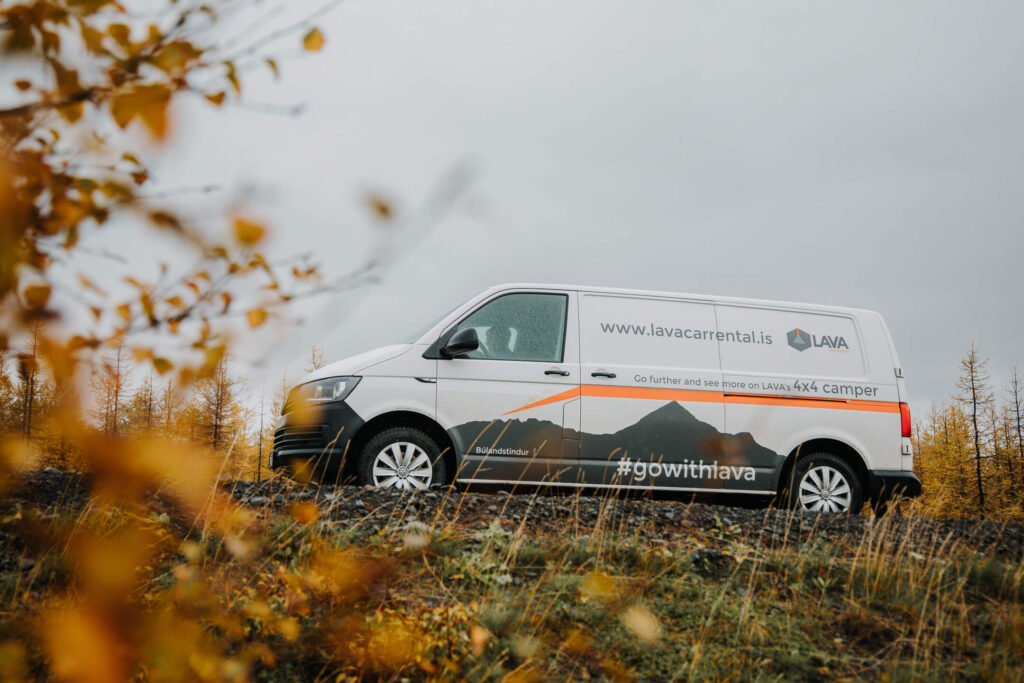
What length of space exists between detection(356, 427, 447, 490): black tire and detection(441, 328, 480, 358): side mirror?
2.16ft

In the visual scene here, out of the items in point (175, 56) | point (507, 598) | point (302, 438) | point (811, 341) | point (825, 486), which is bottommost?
point (507, 598)

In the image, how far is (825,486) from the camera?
6227 mm

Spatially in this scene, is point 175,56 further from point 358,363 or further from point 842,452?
point 842,452

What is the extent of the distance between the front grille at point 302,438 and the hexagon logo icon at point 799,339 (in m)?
4.11

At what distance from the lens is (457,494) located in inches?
203

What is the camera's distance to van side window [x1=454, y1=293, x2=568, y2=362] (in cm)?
591

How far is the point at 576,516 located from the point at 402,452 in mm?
1545

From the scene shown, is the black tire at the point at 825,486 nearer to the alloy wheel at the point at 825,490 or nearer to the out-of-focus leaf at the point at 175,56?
the alloy wheel at the point at 825,490

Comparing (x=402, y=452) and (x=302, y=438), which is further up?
(x=302, y=438)

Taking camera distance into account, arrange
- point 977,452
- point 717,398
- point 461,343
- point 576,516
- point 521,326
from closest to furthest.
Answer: point 576,516, point 461,343, point 521,326, point 717,398, point 977,452

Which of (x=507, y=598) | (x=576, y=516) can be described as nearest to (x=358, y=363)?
(x=576, y=516)

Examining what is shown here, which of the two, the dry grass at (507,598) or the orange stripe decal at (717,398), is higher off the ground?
the orange stripe decal at (717,398)

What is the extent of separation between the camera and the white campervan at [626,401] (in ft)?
18.2

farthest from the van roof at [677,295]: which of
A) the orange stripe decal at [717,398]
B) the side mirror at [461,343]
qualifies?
the orange stripe decal at [717,398]
